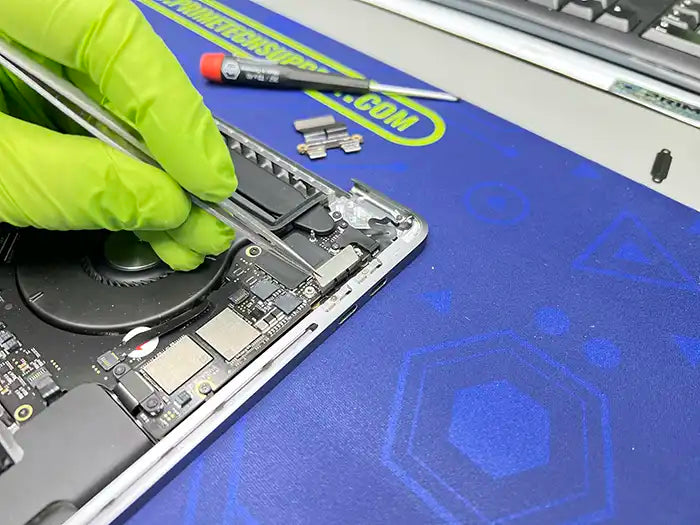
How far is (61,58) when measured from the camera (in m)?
0.73

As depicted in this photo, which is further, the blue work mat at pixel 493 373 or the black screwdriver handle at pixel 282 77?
the black screwdriver handle at pixel 282 77

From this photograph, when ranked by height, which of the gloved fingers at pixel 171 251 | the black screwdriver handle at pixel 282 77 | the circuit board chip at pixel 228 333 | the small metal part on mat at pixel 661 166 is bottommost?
the circuit board chip at pixel 228 333

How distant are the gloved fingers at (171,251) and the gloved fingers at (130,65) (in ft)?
0.41

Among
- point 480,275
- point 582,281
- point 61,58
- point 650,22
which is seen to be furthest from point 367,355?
point 650,22

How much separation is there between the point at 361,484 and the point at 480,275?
A: 379 millimetres

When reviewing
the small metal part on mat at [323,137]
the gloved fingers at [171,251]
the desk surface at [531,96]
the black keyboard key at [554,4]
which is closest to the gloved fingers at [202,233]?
the gloved fingers at [171,251]

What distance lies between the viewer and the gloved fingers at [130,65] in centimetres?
70

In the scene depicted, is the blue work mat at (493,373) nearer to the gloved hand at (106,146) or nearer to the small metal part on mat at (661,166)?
the small metal part on mat at (661,166)

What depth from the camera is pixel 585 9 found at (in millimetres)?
1178

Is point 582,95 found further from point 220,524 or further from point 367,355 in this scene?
point 220,524

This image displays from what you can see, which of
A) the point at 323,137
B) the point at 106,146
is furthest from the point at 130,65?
the point at 323,137

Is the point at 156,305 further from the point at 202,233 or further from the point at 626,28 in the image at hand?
the point at 626,28

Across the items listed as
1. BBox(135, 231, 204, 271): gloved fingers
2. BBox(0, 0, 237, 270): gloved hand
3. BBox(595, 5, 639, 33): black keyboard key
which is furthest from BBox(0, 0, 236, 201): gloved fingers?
BBox(595, 5, 639, 33): black keyboard key

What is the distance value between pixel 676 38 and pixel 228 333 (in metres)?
0.90
